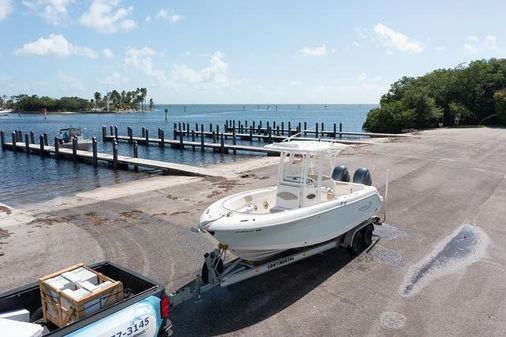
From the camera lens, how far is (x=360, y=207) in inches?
364

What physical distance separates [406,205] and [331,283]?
272 inches

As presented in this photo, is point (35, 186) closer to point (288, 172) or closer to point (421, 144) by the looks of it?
point (288, 172)

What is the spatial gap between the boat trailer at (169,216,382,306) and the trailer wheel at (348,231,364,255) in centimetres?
4

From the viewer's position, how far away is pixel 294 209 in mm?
8375

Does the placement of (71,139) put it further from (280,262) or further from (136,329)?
(136,329)

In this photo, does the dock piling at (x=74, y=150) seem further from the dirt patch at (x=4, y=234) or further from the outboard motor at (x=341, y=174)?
the outboard motor at (x=341, y=174)

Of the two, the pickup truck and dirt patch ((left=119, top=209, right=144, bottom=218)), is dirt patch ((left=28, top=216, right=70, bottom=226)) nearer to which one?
dirt patch ((left=119, top=209, right=144, bottom=218))

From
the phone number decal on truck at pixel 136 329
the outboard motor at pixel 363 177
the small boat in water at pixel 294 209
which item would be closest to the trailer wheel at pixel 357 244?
the small boat in water at pixel 294 209

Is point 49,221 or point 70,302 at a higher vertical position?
point 70,302

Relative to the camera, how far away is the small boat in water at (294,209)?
723 centimetres

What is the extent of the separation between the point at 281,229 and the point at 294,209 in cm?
102

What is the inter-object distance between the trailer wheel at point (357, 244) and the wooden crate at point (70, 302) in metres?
5.77

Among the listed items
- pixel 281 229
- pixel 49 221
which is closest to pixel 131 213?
pixel 49 221

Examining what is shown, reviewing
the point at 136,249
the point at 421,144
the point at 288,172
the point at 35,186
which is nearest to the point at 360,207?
the point at 288,172
